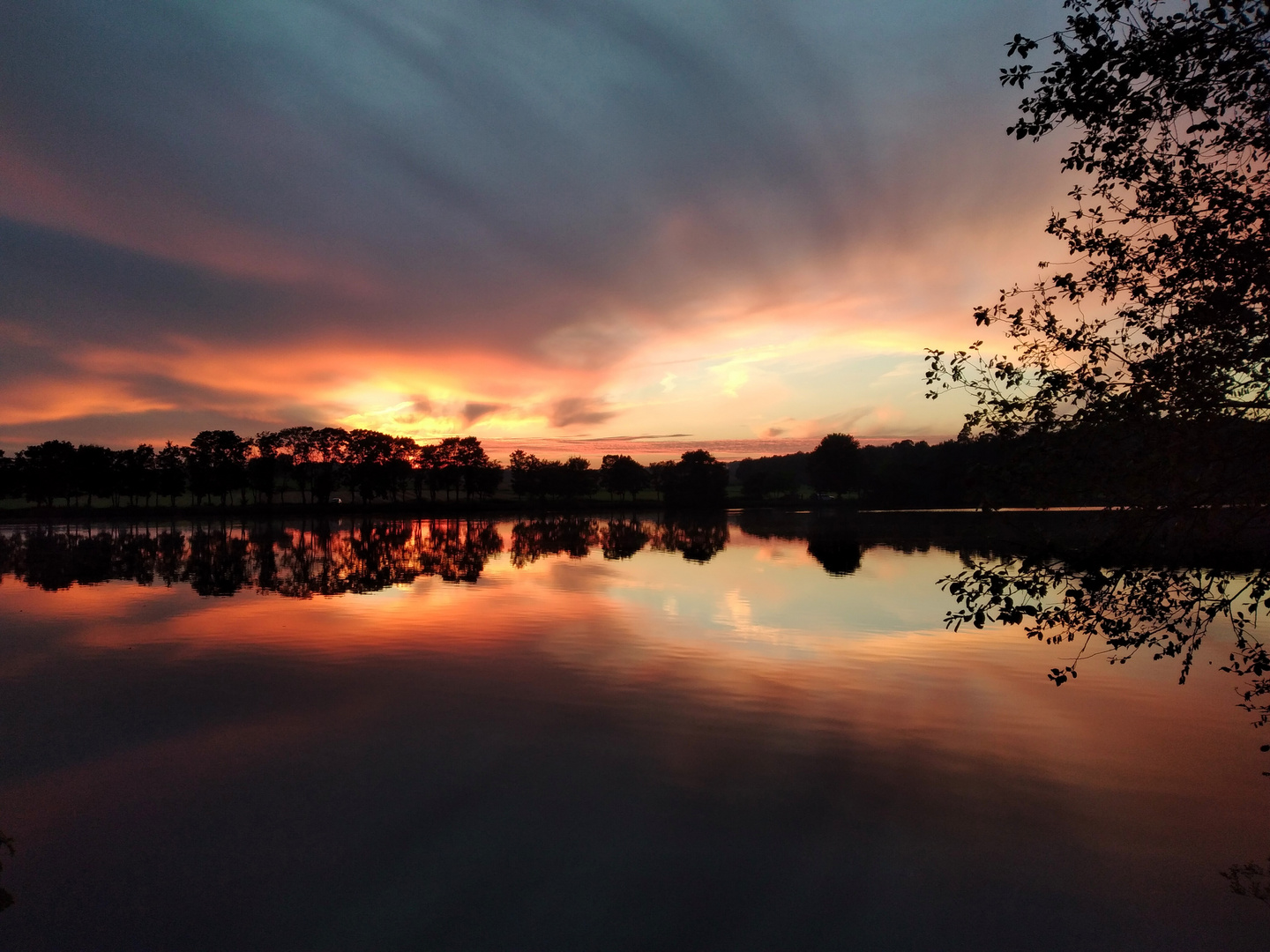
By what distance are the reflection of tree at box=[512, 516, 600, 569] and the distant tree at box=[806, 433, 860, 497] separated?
117343 millimetres

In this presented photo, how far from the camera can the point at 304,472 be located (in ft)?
515

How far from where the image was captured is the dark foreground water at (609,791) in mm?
8156

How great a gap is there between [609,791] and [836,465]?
190 metres

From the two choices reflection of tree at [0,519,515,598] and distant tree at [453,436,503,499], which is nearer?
reflection of tree at [0,519,515,598]

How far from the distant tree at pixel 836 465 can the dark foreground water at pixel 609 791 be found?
174128 millimetres

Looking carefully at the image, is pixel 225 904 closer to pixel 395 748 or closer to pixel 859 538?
pixel 395 748

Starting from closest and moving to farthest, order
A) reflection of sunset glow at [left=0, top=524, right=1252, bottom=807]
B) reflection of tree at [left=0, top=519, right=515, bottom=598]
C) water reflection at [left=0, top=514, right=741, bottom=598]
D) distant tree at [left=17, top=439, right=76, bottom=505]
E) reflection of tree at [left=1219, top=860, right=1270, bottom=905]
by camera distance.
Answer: reflection of tree at [left=1219, top=860, right=1270, bottom=905]
reflection of sunset glow at [left=0, top=524, right=1252, bottom=807]
reflection of tree at [left=0, top=519, right=515, bottom=598]
water reflection at [left=0, top=514, right=741, bottom=598]
distant tree at [left=17, top=439, right=76, bottom=505]

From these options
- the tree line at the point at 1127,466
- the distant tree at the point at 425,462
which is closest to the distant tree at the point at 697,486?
the distant tree at the point at 425,462

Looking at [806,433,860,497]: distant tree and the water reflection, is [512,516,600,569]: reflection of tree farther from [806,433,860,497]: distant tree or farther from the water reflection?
[806,433,860,497]: distant tree

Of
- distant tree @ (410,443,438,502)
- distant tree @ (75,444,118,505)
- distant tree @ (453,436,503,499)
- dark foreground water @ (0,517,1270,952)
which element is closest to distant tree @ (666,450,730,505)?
distant tree @ (453,436,503,499)

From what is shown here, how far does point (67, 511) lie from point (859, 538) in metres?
140

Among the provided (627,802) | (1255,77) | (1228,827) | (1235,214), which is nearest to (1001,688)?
(1228,827)

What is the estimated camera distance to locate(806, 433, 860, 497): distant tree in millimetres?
192125

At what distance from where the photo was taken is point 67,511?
13012cm
